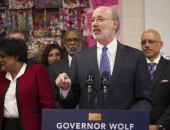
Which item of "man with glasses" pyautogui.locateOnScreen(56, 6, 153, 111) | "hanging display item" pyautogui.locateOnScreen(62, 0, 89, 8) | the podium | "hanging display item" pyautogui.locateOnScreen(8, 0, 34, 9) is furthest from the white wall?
the podium

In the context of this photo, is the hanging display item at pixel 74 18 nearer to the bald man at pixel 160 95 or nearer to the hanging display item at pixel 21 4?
the hanging display item at pixel 21 4

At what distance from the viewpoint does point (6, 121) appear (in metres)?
3.01

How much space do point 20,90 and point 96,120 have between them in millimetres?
1129

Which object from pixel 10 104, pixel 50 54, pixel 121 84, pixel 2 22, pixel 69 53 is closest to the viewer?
pixel 121 84

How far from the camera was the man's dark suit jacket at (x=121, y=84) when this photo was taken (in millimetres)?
2572

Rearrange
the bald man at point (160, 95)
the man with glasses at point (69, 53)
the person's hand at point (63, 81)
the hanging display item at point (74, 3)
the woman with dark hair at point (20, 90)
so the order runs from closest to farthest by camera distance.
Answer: the person's hand at point (63, 81), the woman with dark hair at point (20, 90), the bald man at point (160, 95), the man with glasses at point (69, 53), the hanging display item at point (74, 3)

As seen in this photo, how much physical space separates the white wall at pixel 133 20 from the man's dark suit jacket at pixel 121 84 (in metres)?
2.21

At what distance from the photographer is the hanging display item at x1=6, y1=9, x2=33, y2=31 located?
16.2 feet

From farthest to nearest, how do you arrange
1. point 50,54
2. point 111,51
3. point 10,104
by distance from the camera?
point 50,54
point 10,104
point 111,51

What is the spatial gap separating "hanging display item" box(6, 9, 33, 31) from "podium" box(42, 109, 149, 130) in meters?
3.04

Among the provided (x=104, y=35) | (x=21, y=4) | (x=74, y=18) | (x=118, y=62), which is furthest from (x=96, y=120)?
(x=21, y=4)

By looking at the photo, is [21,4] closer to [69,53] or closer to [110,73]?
[69,53]

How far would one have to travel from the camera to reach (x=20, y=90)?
300 centimetres

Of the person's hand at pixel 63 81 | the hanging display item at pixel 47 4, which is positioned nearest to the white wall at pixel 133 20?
the hanging display item at pixel 47 4
